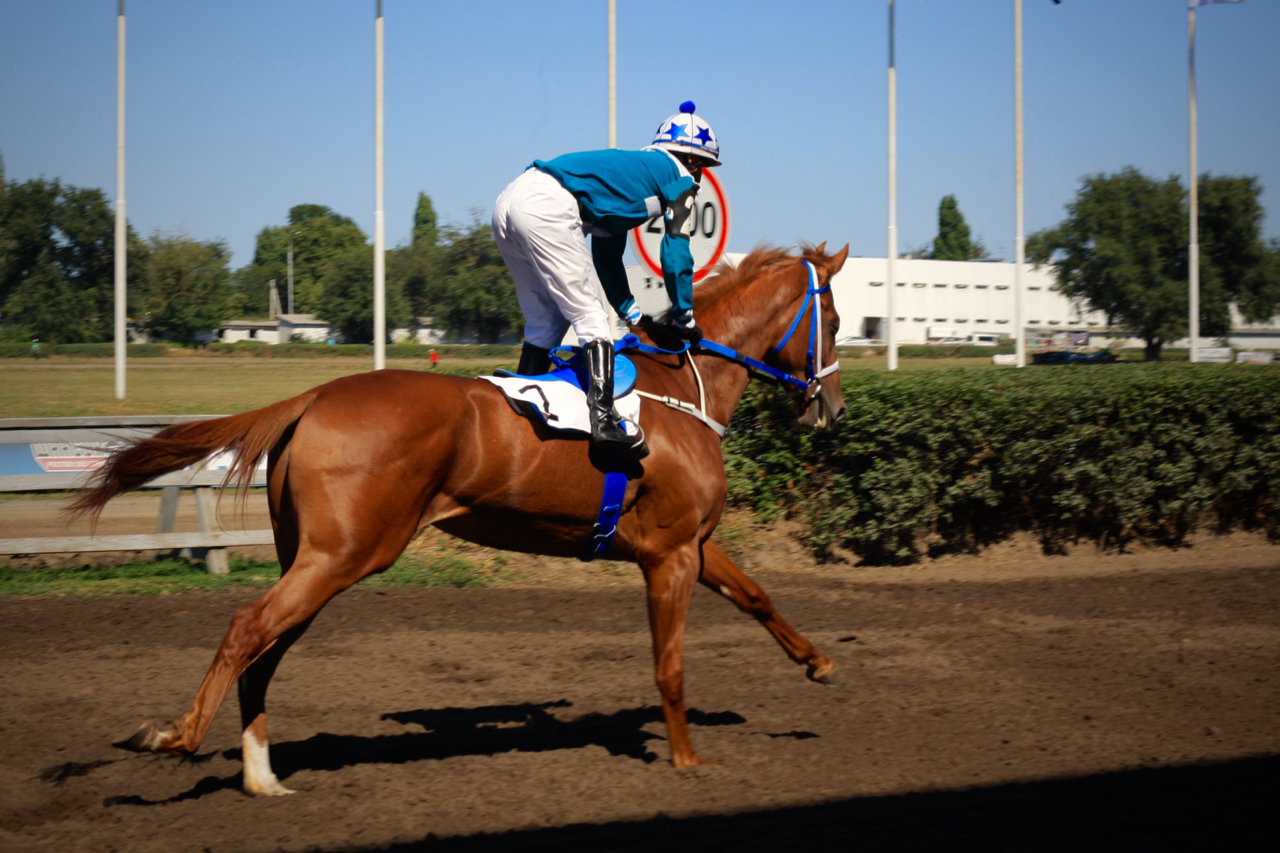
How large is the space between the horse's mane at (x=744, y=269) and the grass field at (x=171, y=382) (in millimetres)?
4251

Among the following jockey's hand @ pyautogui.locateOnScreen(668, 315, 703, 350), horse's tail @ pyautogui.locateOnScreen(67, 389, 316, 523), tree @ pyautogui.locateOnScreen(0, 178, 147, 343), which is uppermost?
tree @ pyautogui.locateOnScreen(0, 178, 147, 343)

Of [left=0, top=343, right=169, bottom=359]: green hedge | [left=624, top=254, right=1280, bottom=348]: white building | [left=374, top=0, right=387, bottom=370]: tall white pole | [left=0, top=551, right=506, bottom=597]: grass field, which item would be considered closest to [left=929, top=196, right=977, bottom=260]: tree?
[left=624, top=254, right=1280, bottom=348]: white building

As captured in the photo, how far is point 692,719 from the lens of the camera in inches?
194

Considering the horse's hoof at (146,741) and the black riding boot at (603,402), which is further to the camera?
the black riding boot at (603,402)

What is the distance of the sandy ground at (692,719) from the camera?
3.51 meters

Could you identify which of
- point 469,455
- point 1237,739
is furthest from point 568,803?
point 1237,739

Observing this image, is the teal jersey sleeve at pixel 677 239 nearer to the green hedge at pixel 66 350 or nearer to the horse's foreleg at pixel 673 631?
the horse's foreleg at pixel 673 631

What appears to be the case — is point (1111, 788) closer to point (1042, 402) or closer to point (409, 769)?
point (409, 769)

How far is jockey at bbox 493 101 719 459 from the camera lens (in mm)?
4148

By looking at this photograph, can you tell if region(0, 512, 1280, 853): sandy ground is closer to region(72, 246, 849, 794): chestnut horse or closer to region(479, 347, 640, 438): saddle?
region(72, 246, 849, 794): chestnut horse

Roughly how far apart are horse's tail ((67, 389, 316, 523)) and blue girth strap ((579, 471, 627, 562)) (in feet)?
3.92

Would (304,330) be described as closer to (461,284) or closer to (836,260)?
(461,284)

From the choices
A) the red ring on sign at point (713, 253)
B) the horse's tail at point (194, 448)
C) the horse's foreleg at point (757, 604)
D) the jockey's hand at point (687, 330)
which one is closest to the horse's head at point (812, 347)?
the jockey's hand at point (687, 330)

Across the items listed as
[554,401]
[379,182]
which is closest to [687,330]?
[554,401]
